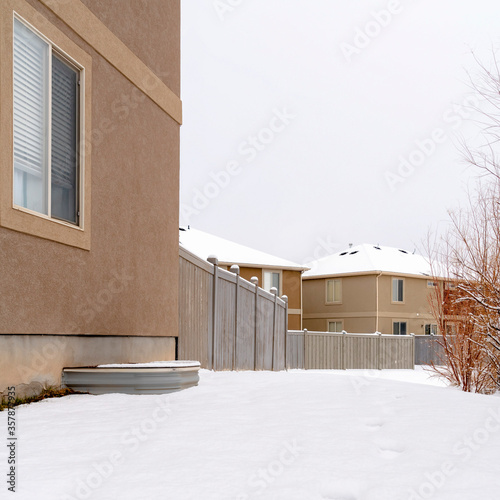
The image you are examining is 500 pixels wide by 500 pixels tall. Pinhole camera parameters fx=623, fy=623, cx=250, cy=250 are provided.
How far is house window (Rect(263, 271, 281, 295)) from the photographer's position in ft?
103

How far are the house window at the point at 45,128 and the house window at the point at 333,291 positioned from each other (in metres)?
29.6

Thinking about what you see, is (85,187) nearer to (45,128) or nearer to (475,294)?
(45,128)

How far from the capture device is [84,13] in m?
6.50

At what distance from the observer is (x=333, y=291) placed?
35.6 meters

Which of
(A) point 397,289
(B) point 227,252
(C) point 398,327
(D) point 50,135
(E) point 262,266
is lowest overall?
(C) point 398,327

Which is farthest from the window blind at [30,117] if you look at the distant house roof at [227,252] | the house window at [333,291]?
the house window at [333,291]

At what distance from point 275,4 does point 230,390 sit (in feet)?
30.1

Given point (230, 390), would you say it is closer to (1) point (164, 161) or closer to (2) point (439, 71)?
(1) point (164, 161)

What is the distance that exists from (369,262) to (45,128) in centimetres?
3018

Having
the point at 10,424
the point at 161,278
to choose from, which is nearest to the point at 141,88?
the point at 161,278

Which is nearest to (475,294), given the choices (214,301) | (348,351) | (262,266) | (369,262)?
(214,301)

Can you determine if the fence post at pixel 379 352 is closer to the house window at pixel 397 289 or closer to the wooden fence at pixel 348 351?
the wooden fence at pixel 348 351

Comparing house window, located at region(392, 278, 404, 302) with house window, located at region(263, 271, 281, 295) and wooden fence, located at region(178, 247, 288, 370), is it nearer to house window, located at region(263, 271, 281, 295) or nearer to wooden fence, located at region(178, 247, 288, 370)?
house window, located at region(263, 271, 281, 295)

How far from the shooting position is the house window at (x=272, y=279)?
31.4 meters
